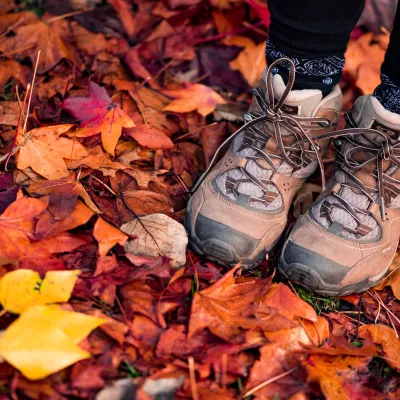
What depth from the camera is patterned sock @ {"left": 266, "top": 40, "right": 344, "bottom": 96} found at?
117 cm

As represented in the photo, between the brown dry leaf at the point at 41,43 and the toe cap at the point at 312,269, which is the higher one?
the brown dry leaf at the point at 41,43

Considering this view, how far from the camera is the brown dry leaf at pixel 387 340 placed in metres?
1.07

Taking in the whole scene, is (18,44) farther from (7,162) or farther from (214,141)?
(214,141)

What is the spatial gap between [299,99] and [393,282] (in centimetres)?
49

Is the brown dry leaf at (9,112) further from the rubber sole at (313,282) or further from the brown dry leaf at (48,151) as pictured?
the rubber sole at (313,282)

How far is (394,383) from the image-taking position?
1051 millimetres

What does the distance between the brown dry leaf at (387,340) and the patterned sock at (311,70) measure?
0.55 meters

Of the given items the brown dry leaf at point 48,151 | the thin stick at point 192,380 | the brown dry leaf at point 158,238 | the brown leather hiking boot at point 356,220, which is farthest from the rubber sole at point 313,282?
the brown dry leaf at point 48,151

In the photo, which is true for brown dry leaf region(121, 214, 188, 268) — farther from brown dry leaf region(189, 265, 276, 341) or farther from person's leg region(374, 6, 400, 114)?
person's leg region(374, 6, 400, 114)

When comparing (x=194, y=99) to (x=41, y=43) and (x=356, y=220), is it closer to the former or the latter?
(x=41, y=43)

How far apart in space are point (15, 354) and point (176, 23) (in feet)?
4.58

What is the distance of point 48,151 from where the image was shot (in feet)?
4.11

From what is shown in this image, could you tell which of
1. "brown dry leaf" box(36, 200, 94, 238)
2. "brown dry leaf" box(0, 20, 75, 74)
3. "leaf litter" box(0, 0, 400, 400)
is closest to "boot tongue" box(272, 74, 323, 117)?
"leaf litter" box(0, 0, 400, 400)

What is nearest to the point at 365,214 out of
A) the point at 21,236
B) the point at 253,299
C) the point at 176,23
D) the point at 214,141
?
the point at 253,299
